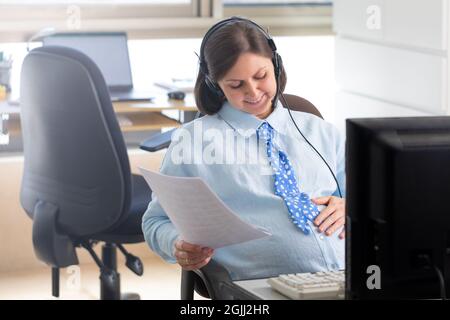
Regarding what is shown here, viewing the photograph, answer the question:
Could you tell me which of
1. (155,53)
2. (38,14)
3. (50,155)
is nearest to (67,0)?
(38,14)

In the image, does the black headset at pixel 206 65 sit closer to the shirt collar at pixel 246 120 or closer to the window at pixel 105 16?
the shirt collar at pixel 246 120

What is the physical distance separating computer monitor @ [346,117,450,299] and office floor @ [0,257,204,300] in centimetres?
231

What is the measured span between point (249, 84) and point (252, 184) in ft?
0.71

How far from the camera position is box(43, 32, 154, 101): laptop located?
3.74 m

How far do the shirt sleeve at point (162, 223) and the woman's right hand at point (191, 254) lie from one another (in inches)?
3.5

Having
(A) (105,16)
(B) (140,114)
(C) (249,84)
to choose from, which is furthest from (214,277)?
(A) (105,16)

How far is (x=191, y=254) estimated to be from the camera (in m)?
1.70

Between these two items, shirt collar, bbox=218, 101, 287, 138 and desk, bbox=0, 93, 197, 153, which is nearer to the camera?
shirt collar, bbox=218, 101, 287, 138

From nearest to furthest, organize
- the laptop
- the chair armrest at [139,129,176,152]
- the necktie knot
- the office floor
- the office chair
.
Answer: the office chair
the necktie knot
the chair armrest at [139,129,176,152]
the office floor
the laptop

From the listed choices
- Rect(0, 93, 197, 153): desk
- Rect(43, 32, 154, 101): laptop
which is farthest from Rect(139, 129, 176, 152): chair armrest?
Rect(43, 32, 154, 101): laptop

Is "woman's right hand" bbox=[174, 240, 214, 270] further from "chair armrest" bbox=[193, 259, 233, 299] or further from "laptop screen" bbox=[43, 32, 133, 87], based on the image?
"laptop screen" bbox=[43, 32, 133, 87]

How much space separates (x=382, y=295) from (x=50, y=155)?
68.2 inches

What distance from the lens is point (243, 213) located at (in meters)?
1.88

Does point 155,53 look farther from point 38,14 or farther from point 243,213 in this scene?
point 243,213
